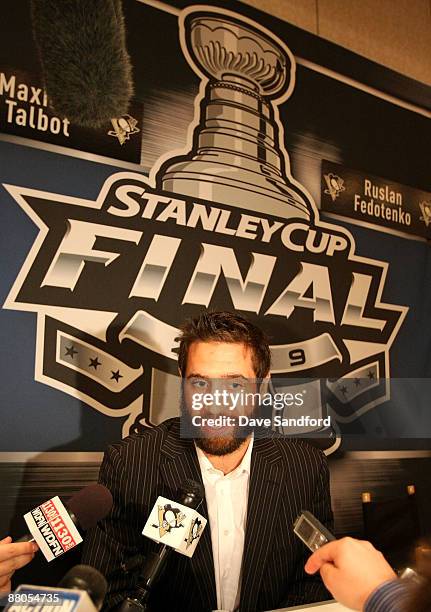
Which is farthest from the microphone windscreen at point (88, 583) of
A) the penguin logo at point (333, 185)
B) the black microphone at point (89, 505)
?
the penguin logo at point (333, 185)

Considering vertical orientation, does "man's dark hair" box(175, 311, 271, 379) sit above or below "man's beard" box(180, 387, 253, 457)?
above

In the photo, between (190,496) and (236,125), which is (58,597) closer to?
(190,496)

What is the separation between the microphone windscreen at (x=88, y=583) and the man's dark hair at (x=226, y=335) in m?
0.89

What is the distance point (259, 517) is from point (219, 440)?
0.80 feet

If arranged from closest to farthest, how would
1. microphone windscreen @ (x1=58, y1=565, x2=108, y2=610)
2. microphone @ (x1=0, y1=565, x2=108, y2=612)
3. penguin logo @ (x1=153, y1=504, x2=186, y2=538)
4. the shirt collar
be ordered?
1. microphone @ (x1=0, y1=565, x2=108, y2=612)
2. microphone windscreen @ (x1=58, y1=565, x2=108, y2=610)
3. penguin logo @ (x1=153, y1=504, x2=186, y2=538)
4. the shirt collar

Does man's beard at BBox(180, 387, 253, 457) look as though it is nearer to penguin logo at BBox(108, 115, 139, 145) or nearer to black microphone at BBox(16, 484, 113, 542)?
black microphone at BBox(16, 484, 113, 542)

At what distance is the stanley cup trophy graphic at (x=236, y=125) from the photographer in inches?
81.6

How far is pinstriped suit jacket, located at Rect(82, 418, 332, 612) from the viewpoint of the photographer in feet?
4.66

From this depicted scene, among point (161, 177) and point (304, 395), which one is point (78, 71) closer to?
point (161, 177)

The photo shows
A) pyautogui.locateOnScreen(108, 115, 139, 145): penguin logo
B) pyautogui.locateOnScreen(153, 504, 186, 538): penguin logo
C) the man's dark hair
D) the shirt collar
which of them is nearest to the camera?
pyautogui.locateOnScreen(153, 504, 186, 538): penguin logo

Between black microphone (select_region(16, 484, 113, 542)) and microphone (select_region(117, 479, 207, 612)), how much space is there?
15 cm

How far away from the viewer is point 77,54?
176 centimetres

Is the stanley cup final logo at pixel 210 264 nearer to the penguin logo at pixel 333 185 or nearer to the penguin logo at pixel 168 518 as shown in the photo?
the penguin logo at pixel 333 185

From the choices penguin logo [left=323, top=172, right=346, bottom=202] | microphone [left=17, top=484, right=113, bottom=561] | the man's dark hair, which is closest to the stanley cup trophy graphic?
penguin logo [left=323, top=172, right=346, bottom=202]
